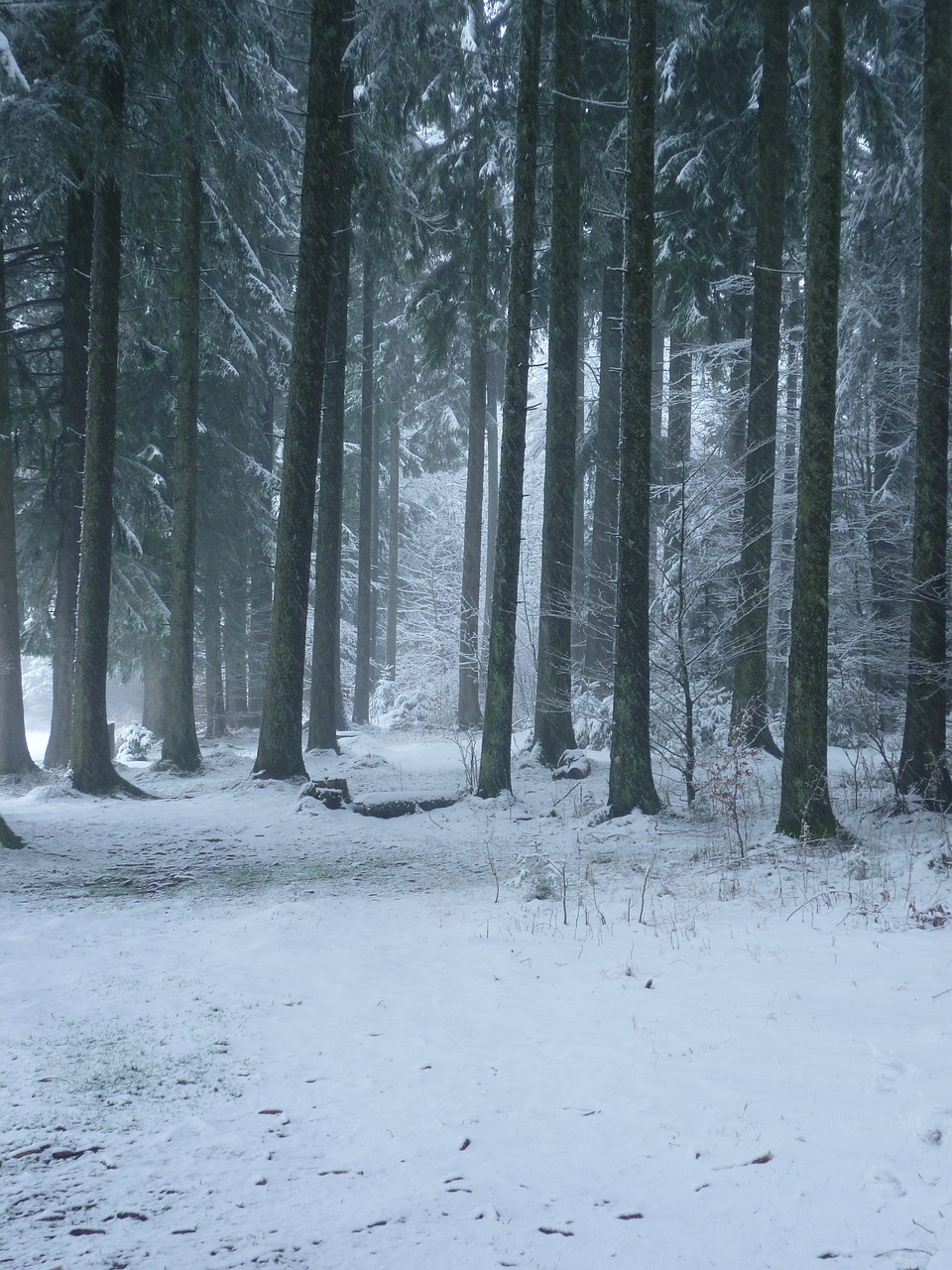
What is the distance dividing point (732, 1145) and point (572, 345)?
39.9 ft

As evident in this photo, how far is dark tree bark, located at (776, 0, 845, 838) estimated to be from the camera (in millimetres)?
8305

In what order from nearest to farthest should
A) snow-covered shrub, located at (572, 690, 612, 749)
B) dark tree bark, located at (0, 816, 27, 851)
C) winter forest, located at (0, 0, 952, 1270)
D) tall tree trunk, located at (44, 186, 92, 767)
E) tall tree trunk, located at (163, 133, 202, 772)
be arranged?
winter forest, located at (0, 0, 952, 1270)
dark tree bark, located at (0, 816, 27, 851)
tall tree trunk, located at (44, 186, 92, 767)
tall tree trunk, located at (163, 133, 202, 772)
snow-covered shrub, located at (572, 690, 612, 749)

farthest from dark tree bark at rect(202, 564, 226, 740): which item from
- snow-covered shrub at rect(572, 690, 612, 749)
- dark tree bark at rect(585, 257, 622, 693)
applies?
snow-covered shrub at rect(572, 690, 612, 749)

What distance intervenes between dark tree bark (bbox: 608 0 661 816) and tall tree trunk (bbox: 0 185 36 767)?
9661 mm

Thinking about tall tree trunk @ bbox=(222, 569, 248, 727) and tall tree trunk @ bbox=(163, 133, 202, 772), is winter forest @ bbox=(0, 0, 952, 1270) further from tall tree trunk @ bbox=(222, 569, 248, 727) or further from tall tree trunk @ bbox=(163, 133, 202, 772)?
tall tree trunk @ bbox=(222, 569, 248, 727)

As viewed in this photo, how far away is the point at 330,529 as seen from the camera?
16.6 metres

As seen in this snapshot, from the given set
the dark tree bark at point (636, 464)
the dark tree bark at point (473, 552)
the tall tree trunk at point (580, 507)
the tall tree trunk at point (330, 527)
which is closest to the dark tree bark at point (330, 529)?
the tall tree trunk at point (330, 527)

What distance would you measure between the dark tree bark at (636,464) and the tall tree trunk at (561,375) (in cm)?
205

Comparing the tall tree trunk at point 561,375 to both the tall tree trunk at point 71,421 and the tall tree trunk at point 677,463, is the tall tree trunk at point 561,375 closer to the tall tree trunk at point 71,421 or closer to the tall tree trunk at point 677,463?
the tall tree trunk at point 677,463

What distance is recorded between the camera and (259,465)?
2134 cm

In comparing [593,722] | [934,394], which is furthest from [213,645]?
[934,394]

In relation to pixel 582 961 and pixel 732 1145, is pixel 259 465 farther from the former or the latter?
pixel 732 1145

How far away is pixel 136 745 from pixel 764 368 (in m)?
14.1

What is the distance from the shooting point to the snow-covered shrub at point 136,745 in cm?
1748
